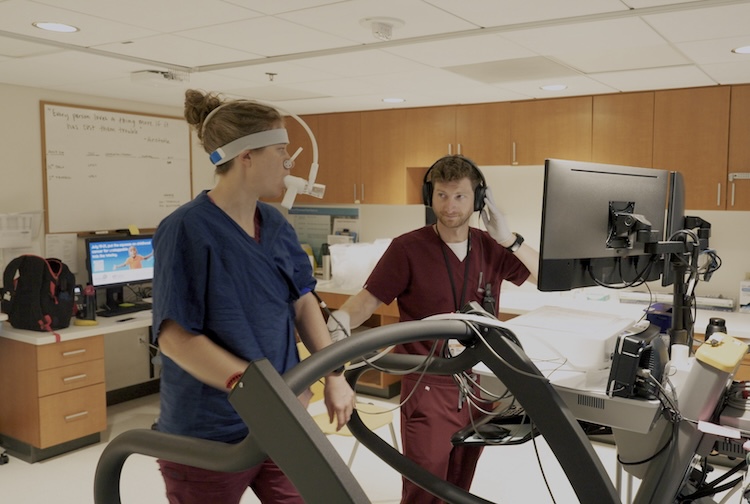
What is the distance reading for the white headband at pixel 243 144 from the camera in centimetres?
178

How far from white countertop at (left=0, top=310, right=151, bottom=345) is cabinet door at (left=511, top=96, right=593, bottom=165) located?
2.53 metres

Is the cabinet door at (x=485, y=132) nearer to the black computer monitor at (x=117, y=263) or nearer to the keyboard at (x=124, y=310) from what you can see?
the black computer monitor at (x=117, y=263)

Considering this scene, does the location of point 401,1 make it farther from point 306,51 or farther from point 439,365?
point 439,365

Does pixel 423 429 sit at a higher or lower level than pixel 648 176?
lower

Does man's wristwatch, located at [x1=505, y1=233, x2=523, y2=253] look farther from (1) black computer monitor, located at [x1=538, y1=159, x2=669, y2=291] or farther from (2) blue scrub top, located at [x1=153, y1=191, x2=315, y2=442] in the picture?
(2) blue scrub top, located at [x1=153, y1=191, x2=315, y2=442]

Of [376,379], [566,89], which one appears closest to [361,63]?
[566,89]

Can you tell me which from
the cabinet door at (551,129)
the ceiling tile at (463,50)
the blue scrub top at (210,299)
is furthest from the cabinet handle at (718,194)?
the blue scrub top at (210,299)

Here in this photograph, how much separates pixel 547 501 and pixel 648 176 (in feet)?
6.24

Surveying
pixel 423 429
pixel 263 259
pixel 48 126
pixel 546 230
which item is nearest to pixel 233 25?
pixel 263 259

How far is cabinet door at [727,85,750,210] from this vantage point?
3645 millimetres

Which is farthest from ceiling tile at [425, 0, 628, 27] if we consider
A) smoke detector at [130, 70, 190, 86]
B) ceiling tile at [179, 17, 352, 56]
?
smoke detector at [130, 70, 190, 86]

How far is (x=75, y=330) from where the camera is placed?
3.77m

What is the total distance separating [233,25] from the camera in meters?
2.49

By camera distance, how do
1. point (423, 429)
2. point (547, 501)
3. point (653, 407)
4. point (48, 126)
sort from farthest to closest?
point (48, 126) → point (547, 501) → point (423, 429) → point (653, 407)
